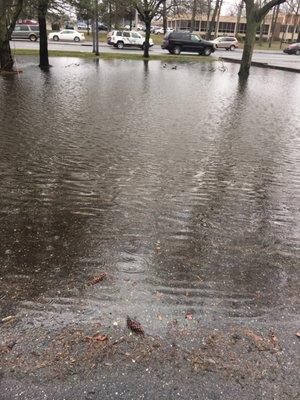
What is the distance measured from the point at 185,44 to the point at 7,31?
21.6m

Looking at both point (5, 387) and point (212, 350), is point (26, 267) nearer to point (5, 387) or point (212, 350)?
point (5, 387)

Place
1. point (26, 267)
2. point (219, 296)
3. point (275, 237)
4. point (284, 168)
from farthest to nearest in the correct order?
point (284, 168), point (275, 237), point (26, 267), point (219, 296)

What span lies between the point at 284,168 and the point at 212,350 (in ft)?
16.3

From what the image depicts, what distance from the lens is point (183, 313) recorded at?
323 cm

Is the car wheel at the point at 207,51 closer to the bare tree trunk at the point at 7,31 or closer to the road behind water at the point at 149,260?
the bare tree trunk at the point at 7,31

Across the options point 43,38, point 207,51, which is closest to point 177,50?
point 207,51

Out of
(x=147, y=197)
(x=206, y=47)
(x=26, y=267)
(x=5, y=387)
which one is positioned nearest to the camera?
(x=5, y=387)

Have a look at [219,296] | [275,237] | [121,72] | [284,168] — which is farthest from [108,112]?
[121,72]

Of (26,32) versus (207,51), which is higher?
(26,32)

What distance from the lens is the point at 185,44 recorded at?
36031mm

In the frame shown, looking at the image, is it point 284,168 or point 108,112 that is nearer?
point 284,168

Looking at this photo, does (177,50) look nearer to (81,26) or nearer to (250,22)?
(250,22)

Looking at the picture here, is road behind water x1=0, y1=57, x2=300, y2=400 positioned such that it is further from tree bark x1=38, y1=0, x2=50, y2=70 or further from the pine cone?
tree bark x1=38, y1=0, x2=50, y2=70

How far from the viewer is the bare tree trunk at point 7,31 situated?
55.5 feet
